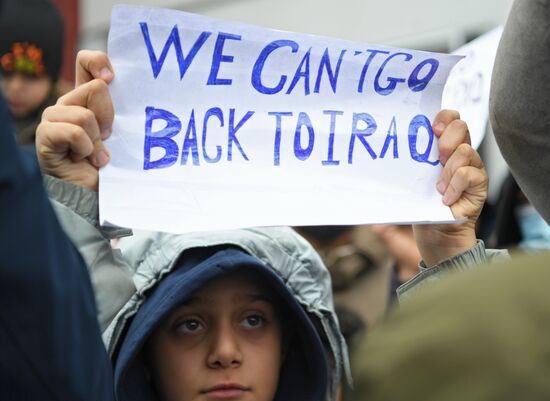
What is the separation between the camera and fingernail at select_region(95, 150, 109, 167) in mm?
2221

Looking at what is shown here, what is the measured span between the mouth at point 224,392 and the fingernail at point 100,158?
0.56 m

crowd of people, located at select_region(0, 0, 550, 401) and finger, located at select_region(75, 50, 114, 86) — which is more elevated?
finger, located at select_region(75, 50, 114, 86)

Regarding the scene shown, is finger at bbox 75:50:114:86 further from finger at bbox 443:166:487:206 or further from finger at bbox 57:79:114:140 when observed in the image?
finger at bbox 443:166:487:206

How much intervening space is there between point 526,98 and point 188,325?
0.87m

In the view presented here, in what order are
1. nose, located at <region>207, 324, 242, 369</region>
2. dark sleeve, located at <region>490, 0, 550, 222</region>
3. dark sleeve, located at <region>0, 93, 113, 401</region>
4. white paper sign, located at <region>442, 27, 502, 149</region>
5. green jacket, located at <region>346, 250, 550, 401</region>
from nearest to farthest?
green jacket, located at <region>346, 250, 550, 401</region>, dark sleeve, located at <region>0, 93, 113, 401</region>, dark sleeve, located at <region>490, 0, 550, 222</region>, nose, located at <region>207, 324, 242, 369</region>, white paper sign, located at <region>442, 27, 502, 149</region>

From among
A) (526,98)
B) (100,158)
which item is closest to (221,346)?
(100,158)

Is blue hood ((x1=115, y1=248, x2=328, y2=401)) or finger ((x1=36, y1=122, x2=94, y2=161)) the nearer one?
finger ((x1=36, y1=122, x2=94, y2=161))

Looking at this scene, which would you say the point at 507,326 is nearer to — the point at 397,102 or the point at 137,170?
the point at 137,170

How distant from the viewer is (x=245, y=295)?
2619 millimetres

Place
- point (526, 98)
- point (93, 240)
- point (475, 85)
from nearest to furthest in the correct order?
point (526, 98) → point (93, 240) → point (475, 85)

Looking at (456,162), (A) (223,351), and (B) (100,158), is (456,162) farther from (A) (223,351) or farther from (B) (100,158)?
(B) (100,158)

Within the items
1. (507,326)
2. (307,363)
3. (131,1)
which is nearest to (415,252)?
(307,363)

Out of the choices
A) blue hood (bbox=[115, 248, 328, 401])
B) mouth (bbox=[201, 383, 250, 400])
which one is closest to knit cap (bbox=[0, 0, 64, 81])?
blue hood (bbox=[115, 248, 328, 401])

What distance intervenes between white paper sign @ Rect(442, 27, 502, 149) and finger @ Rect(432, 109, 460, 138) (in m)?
0.26
